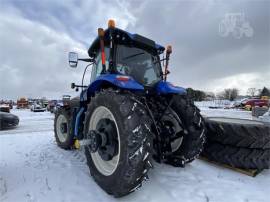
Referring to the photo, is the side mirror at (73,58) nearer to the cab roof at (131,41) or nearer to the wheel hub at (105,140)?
the cab roof at (131,41)

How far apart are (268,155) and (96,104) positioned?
2.84 m

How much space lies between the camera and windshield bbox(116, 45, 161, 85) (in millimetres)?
3174

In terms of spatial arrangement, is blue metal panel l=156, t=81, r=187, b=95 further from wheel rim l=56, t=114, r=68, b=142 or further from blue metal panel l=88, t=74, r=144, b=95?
wheel rim l=56, t=114, r=68, b=142

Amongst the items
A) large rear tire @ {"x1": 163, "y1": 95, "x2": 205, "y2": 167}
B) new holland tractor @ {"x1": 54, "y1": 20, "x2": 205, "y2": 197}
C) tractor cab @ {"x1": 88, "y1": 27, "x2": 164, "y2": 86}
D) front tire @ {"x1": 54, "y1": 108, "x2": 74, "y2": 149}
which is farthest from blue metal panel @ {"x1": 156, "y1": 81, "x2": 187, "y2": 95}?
front tire @ {"x1": 54, "y1": 108, "x2": 74, "y2": 149}

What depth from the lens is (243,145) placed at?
119 inches

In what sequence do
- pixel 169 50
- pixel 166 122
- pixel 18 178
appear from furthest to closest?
pixel 169 50
pixel 166 122
pixel 18 178

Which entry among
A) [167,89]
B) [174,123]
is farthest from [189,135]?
[167,89]

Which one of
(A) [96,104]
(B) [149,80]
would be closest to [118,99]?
(A) [96,104]

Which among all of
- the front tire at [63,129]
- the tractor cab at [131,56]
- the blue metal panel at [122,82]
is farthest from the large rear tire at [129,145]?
the front tire at [63,129]

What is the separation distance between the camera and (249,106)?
66.4ft

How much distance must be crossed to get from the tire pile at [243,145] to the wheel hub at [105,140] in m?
1.92

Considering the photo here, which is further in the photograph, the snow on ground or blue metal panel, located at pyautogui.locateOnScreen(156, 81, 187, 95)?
blue metal panel, located at pyautogui.locateOnScreen(156, 81, 187, 95)

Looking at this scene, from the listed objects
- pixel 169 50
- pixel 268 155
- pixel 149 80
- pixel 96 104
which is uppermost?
pixel 169 50

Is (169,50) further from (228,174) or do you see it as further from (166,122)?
(228,174)
